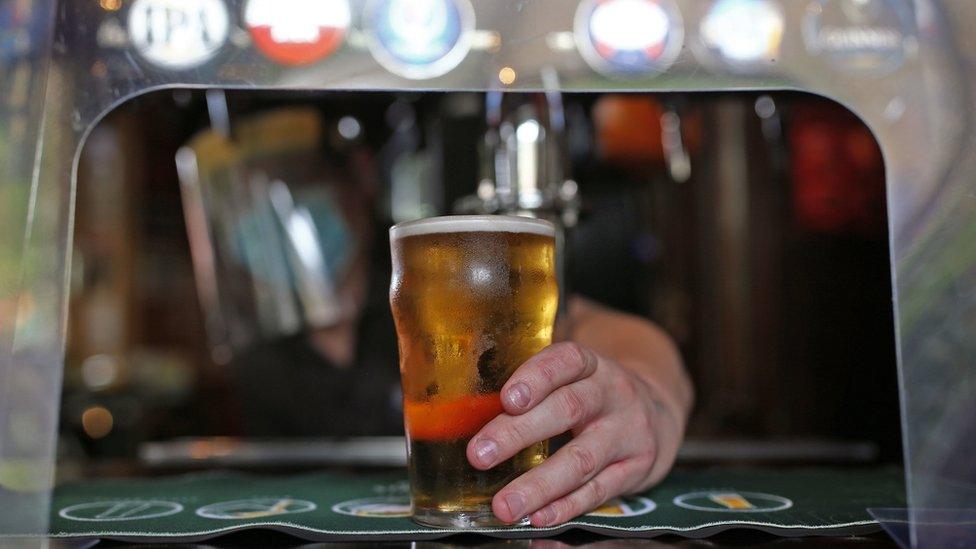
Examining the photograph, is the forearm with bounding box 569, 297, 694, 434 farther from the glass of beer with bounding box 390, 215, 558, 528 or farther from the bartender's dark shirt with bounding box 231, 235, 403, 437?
the bartender's dark shirt with bounding box 231, 235, 403, 437

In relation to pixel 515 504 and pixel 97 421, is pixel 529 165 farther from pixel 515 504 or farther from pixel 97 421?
pixel 97 421

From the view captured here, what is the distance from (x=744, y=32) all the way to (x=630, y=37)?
114mm

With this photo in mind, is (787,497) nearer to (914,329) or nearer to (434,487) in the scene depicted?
(914,329)

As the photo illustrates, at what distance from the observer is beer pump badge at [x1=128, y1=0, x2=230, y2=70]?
0.82m

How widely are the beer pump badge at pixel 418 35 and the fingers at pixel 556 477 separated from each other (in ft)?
1.25

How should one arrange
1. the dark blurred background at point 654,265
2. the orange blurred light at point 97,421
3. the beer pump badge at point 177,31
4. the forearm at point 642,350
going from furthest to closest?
1. the orange blurred light at point 97,421
2. the dark blurred background at point 654,265
3. the forearm at point 642,350
4. the beer pump badge at point 177,31

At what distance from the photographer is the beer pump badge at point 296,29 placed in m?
0.82

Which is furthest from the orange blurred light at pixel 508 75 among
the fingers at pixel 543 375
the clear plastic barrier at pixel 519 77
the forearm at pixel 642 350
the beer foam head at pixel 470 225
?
the forearm at pixel 642 350

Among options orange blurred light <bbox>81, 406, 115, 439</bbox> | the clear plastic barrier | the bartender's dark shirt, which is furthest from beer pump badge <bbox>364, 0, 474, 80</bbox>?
orange blurred light <bbox>81, 406, 115, 439</bbox>

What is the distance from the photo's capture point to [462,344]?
737 mm

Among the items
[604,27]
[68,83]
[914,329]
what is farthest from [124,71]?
[914,329]

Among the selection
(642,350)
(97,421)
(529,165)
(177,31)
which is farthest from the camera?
(97,421)

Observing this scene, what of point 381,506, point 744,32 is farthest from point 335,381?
point 744,32

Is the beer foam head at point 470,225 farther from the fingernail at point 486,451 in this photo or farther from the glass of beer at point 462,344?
the fingernail at point 486,451
